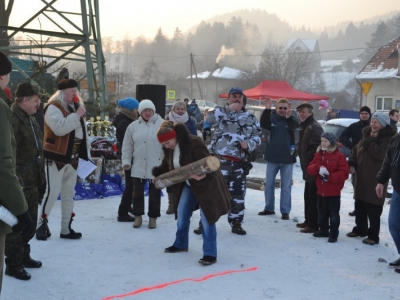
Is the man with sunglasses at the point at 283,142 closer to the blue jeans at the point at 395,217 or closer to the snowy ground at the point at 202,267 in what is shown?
the snowy ground at the point at 202,267

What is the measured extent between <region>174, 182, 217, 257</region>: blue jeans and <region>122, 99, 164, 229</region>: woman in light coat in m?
1.26

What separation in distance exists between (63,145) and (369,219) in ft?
12.9

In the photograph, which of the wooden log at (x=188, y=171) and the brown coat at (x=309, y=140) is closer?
the wooden log at (x=188, y=171)

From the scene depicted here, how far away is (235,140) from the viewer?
7.20 meters

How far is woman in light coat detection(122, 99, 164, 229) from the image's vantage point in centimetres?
747

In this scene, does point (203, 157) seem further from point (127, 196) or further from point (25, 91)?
point (127, 196)

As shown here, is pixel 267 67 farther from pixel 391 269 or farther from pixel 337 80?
pixel 391 269

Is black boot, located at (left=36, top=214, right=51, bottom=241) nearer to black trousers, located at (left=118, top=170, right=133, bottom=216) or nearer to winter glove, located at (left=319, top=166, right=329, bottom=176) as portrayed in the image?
black trousers, located at (left=118, top=170, right=133, bottom=216)

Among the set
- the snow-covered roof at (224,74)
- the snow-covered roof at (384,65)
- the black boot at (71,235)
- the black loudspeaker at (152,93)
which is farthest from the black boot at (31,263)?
the snow-covered roof at (224,74)

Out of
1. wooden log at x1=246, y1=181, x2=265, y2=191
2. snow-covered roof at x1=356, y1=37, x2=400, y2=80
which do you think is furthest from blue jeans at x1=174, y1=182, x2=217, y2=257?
snow-covered roof at x1=356, y1=37, x2=400, y2=80

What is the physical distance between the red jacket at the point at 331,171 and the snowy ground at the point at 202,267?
26.4 inches

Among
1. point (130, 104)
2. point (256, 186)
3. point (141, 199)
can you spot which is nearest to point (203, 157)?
point (141, 199)

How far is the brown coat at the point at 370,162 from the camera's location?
6.96 metres

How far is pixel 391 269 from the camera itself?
5984mm
